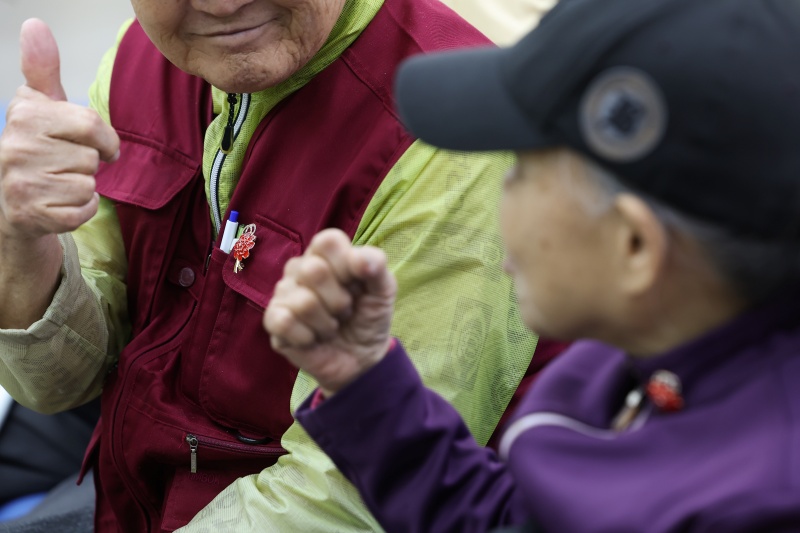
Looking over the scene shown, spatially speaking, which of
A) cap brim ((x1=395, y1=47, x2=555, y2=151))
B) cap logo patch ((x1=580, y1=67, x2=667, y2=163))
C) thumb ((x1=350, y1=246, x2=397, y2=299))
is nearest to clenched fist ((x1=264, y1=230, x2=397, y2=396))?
thumb ((x1=350, y1=246, x2=397, y2=299))

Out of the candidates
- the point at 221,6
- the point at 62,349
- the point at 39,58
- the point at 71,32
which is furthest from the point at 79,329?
the point at 71,32

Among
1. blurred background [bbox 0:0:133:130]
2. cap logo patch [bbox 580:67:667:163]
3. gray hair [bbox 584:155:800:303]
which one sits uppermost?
cap logo patch [bbox 580:67:667:163]

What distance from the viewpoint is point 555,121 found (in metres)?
0.75

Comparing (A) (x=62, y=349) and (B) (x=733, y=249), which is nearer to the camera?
(B) (x=733, y=249)

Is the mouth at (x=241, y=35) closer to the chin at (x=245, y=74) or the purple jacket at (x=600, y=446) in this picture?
the chin at (x=245, y=74)

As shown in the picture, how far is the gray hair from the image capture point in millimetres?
727

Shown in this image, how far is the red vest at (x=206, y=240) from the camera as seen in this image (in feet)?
4.33

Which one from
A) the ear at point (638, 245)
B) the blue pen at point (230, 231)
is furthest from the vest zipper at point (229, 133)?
the ear at point (638, 245)

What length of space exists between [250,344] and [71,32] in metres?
2.85

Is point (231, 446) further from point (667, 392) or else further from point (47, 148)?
point (667, 392)

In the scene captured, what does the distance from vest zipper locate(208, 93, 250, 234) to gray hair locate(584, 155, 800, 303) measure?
2.47ft

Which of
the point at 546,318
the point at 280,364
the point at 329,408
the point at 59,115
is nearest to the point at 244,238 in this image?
the point at 280,364

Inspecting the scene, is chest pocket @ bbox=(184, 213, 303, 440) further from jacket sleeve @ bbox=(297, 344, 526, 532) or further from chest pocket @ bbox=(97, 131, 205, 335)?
jacket sleeve @ bbox=(297, 344, 526, 532)

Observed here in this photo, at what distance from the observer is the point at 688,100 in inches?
27.2
